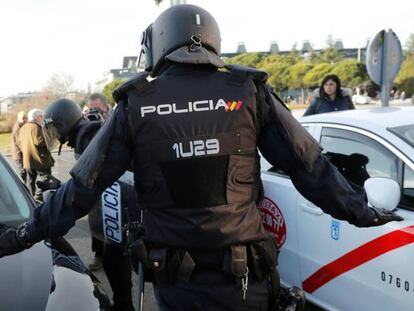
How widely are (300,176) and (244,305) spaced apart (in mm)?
461

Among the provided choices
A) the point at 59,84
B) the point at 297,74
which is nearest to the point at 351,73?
the point at 297,74

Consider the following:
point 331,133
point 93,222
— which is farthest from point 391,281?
point 93,222

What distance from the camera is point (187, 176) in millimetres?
1509

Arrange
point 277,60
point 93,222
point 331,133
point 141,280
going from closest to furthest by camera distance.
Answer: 1. point 141,280
2. point 331,133
3. point 93,222
4. point 277,60

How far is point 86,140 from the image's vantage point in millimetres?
3061

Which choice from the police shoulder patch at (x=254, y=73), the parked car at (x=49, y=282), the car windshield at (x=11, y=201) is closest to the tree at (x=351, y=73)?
the car windshield at (x=11, y=201)

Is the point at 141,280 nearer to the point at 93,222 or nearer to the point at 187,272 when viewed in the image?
the point at 187,272

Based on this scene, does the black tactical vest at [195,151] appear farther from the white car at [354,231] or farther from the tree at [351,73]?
the tree at [351,73]

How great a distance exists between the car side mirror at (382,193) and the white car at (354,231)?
0.73 m

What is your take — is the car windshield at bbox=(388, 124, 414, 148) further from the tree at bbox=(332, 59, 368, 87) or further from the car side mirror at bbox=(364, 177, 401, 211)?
the tree at bbox=(332, 59, 368, 87)

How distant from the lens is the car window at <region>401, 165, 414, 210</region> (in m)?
2.60

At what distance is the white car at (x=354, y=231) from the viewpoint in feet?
8.23

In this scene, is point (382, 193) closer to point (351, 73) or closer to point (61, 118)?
point (61, 118)

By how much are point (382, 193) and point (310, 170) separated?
0.43 meters
